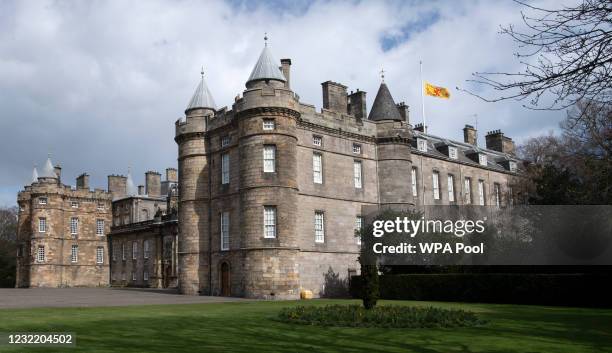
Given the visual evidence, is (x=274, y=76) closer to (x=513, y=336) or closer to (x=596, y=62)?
(x=513, y=336)

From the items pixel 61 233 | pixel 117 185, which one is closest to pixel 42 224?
pixel 61 233

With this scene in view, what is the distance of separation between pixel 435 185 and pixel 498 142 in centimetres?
1771

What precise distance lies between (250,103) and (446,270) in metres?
14.1

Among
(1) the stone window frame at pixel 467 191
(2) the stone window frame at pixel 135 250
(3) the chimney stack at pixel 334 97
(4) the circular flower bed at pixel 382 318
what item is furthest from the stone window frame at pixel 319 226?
(2) the stone window frame at pixel 135 250

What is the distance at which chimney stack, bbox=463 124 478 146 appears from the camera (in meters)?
57.7

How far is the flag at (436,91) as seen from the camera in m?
47.0

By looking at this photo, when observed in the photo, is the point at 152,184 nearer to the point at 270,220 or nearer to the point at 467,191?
the point at 467,191

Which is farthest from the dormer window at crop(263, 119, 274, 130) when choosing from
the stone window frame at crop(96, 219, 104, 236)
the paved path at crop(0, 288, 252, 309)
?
the stone window frame at crop(96, 219, 104, 236)

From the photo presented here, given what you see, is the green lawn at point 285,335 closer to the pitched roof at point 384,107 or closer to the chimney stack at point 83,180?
the pitched roof at point 384,107

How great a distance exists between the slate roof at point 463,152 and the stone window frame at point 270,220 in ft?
47.0

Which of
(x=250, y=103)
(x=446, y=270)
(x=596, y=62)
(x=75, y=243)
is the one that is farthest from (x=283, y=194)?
(x=75, y=243)

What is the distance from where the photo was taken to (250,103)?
1346 inches

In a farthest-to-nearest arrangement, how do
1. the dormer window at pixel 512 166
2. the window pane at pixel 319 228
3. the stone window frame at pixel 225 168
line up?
the dormer window at pixel 512 166 < the stone window frame at pixel 225 168 < the window pane at pixel 319 228

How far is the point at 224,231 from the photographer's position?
36.3 meters
